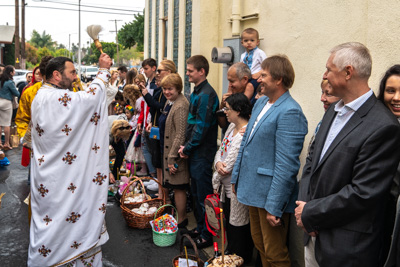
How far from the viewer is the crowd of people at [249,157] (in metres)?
2.24

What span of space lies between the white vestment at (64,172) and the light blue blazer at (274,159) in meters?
1.41

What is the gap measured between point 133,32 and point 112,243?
23942mm

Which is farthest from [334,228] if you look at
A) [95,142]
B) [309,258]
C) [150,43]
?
[150,43]

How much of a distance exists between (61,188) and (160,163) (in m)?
2.58

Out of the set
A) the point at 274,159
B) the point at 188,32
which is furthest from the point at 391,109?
the point at 188,32

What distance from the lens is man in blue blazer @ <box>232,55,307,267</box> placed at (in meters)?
3.19

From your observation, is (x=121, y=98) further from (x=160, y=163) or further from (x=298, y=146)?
(x=298, y=146)

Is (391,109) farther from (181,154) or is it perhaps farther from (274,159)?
(181,154)

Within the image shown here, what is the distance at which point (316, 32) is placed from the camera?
3928mm

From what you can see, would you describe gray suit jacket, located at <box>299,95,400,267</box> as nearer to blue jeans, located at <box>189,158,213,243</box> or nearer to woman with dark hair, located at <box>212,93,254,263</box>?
woman with dark hair, located at <box>212,93,254,263</box>

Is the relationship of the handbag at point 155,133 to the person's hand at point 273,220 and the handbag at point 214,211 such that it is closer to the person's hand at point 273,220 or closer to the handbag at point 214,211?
the handbag at point 214,211

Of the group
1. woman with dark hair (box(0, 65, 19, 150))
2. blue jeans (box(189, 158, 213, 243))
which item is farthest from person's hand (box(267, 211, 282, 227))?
woman with dark hair (box(0, 65, 19, 150))

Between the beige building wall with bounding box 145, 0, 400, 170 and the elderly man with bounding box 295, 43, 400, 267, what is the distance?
0.90 m

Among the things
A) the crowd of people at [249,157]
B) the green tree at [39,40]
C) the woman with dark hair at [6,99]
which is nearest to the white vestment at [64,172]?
the crowd of people at [249,157]
